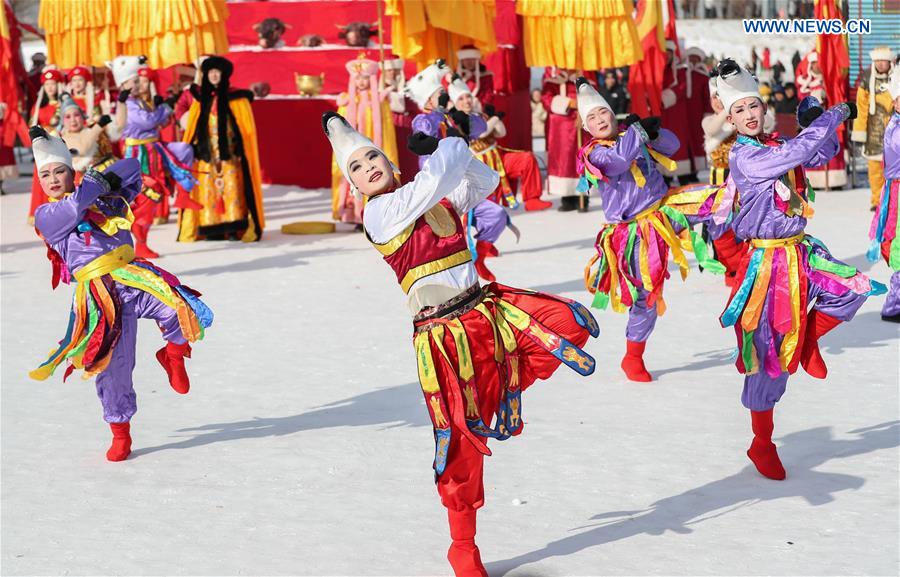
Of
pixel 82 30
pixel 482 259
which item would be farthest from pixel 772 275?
pixel 82 30

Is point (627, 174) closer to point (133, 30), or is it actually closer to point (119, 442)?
point (119, 442)

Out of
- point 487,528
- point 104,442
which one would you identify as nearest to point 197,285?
point 104,442

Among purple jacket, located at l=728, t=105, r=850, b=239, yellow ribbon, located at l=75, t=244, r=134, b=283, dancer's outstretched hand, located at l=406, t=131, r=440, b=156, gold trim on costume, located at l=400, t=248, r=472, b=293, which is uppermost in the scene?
dancer's outstretched hand, located at l=406, t=131, r=440, b=156

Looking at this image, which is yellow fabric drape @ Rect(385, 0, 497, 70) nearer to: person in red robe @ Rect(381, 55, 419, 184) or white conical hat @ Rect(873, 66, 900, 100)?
person in red robe @ Rect(381, 55, 419, 184)

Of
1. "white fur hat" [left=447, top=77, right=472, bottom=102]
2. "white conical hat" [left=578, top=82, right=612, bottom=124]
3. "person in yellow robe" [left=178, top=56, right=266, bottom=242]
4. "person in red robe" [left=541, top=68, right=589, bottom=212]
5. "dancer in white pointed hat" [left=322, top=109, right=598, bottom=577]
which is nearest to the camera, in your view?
"dancer in white pointed hat" [left=322, top=109, right=598, bottom=577]

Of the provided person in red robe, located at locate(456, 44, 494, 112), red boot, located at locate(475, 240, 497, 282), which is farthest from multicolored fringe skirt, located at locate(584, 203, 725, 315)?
person in red robe, located at locate(456, 44, 494, 112)

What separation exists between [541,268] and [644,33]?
4514mm

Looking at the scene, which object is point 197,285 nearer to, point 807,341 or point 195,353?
point 195,353

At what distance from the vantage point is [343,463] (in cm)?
559

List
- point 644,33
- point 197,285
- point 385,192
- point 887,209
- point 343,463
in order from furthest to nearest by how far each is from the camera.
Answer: point 644,33, point 197,285, point 887,209, point 343,463, point 385,192

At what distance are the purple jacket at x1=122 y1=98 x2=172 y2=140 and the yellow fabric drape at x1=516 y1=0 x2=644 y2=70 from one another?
3888 mm

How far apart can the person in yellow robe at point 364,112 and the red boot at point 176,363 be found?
613cm

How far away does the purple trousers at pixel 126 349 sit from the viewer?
575 cm

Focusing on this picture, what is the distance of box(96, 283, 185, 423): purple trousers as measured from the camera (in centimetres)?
575
